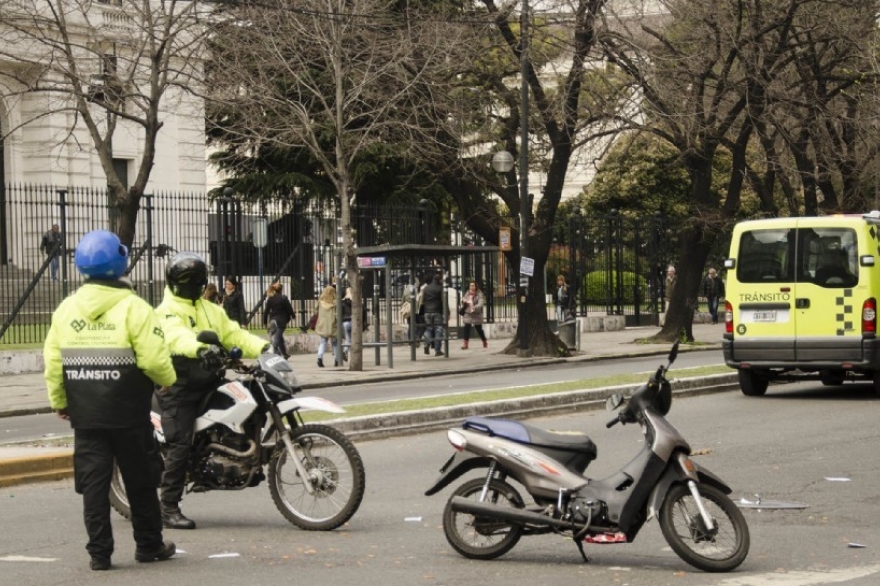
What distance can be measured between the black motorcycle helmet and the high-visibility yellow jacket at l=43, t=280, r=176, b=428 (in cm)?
136

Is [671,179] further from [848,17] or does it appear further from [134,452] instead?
[134,452]

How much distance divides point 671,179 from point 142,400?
55.8 meters

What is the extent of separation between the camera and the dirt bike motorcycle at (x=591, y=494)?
7695mm

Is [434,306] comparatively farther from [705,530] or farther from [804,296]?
[705,530]

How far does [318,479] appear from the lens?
356 inches

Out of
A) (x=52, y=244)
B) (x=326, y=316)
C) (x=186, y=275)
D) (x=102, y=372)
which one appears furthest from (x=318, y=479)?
(x=326, y=316)

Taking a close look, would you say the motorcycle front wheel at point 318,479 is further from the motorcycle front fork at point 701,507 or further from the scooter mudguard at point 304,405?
the motorcycle front fork at point 701,507

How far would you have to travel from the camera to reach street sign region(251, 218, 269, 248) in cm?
3045

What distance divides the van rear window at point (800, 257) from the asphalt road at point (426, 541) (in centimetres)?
489

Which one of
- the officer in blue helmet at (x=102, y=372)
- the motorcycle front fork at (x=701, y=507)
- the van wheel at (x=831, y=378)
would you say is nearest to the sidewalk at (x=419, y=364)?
the van wheel at (x=831, y=378)

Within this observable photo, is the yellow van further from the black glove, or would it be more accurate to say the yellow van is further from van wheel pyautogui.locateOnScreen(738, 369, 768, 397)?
the black glove

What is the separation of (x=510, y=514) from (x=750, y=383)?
38.1 feet

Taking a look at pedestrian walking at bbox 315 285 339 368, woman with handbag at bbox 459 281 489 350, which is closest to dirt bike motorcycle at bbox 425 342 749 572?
pedestrian walking at bbox 315 285 339 368

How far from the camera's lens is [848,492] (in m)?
10.7
